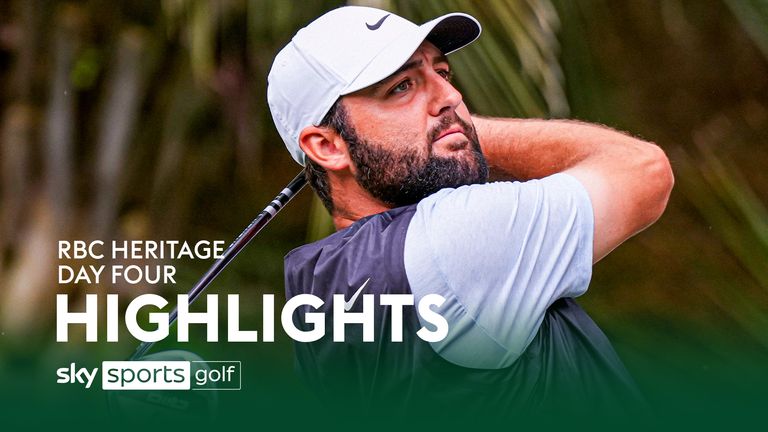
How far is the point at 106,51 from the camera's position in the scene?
2.11m

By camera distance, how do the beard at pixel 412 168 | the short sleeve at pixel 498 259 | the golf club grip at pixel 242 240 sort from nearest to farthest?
the short sleeve at pixel 498 259
the beard at pixel 412 168
the golf club grip at pixel 242 240

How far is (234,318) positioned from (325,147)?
1.01 feet

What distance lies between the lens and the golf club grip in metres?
1.83

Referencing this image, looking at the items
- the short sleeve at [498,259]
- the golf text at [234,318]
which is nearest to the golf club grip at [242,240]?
the golf text at [234,318]

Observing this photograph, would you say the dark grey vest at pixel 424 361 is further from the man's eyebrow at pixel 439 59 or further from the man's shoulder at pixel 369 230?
the man's eyebrow at pixel 439 59

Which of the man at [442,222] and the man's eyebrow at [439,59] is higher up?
the man's eyebrow at [439,59]

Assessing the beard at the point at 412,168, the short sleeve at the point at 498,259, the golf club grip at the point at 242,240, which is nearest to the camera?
the short sleeve at the point at 498,259

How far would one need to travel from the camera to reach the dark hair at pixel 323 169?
1.67 m

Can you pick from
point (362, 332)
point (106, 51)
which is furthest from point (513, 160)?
point (106, 51)

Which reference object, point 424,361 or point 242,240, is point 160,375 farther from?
point 424,361

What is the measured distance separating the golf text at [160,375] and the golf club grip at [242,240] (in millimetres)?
21

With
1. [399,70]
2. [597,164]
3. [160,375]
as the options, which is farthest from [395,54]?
[160,375]

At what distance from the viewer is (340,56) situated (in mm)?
1653

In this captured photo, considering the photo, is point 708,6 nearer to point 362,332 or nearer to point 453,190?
point 453,190
